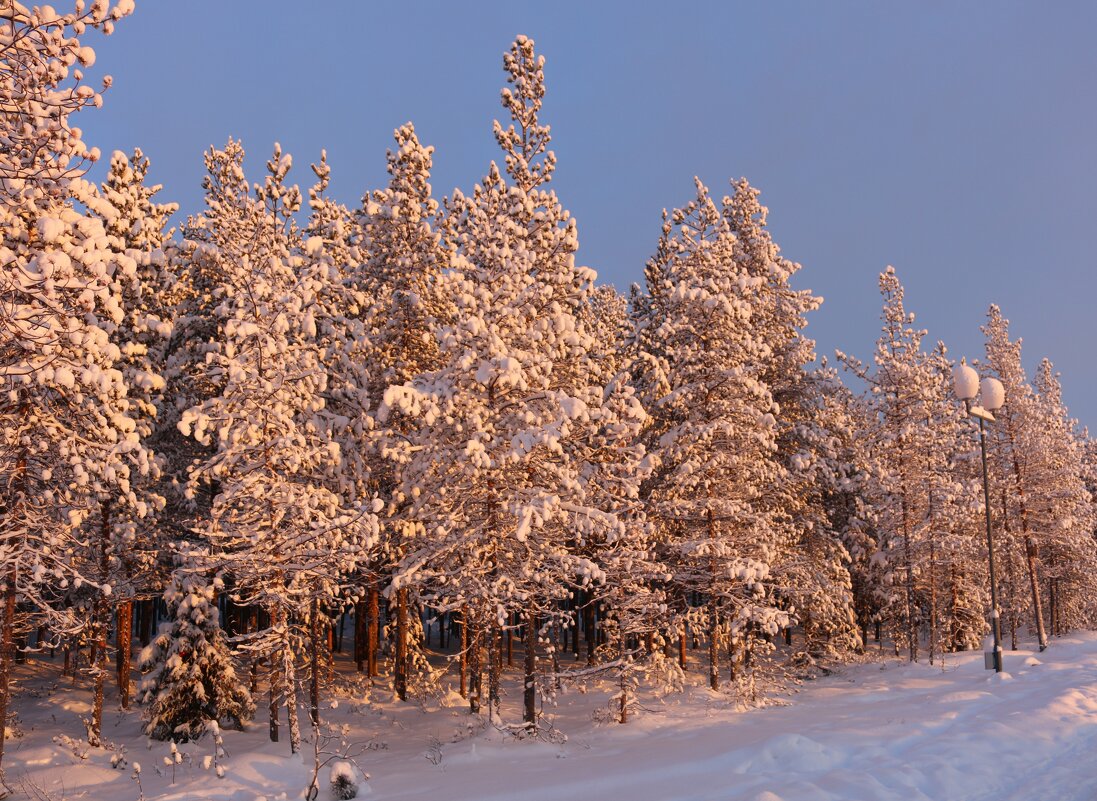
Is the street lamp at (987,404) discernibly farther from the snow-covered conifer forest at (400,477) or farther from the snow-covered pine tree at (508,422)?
the snow-covered pine tree at (508,422)

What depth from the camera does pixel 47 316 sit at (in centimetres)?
1251

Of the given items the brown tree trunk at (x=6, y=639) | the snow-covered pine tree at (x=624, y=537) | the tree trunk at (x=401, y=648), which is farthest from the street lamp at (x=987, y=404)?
the brown tree trunk at (x=6, y=639)

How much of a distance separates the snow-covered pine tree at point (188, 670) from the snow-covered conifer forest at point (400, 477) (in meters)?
0.10

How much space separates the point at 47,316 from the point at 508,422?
347 inches

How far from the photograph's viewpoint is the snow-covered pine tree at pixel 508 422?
16219 mm

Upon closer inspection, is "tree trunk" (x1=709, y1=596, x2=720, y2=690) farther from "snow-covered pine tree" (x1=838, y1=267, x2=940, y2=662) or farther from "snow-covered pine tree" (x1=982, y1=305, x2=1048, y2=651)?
"snow-covered pine tree" (x1=982, y1=305, x2=1048, y2=651)

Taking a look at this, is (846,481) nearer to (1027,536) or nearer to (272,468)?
(1027,536)

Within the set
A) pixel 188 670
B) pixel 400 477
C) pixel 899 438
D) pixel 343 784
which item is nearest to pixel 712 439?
pixel 400 477

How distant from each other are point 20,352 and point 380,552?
431 inches

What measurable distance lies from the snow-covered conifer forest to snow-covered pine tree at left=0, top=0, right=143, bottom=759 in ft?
0.27

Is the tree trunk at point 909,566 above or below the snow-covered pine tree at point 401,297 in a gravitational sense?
below

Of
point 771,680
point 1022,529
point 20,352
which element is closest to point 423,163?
point 20,352

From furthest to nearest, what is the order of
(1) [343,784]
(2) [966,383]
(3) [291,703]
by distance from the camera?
1. (2) [966,383]
2. (3) [291,703]
3. (1) [343,784]

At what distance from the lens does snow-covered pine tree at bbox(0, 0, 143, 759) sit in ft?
34.3
